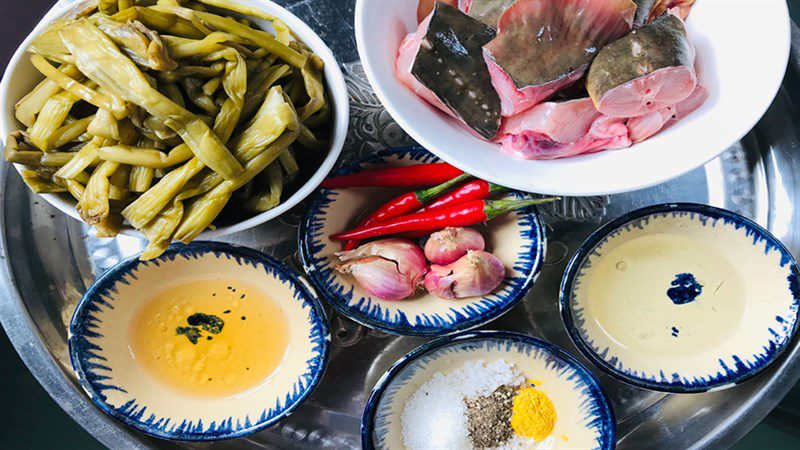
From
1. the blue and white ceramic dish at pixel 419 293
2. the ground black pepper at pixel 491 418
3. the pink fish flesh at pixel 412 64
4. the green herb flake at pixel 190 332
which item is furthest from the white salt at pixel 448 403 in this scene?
the pink fish flesh at pixel 412 64

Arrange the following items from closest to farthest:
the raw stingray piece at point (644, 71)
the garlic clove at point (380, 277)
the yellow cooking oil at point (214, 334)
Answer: the raw stingray piece at point (644, 71)
the garlic clove at point (380, 277)
the yellow cooking oil at point (214, 334)

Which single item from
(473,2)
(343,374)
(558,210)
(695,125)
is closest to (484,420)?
(343,374)

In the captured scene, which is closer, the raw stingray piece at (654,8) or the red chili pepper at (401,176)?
the raw stingray piece at (654,8)

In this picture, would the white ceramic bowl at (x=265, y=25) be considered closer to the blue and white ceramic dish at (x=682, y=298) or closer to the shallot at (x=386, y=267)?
the shallot at (x=386, y=267)

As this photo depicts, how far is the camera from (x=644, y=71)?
1.31 metres

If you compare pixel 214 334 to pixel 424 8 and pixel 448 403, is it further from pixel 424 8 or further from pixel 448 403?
pixel 424 8

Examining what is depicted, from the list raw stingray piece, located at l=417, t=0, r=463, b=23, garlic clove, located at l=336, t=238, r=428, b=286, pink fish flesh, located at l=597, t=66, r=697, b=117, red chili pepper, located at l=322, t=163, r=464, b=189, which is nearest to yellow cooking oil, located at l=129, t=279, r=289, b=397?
garlic clove, located at l=336, t=238, r=428, b=286

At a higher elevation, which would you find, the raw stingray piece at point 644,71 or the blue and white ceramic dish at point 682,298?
the raw stingray piece at point 644,71

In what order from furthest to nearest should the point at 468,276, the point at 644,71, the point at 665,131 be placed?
the point at 468,276 < the point at 665,131 < the point at 644,71

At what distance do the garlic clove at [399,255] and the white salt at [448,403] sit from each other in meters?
0.25

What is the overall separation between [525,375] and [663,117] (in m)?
0.67

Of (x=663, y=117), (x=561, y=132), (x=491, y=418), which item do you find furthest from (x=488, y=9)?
(x=491, y=418)

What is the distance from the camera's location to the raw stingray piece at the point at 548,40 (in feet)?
4.34

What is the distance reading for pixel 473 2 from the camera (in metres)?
1.41
